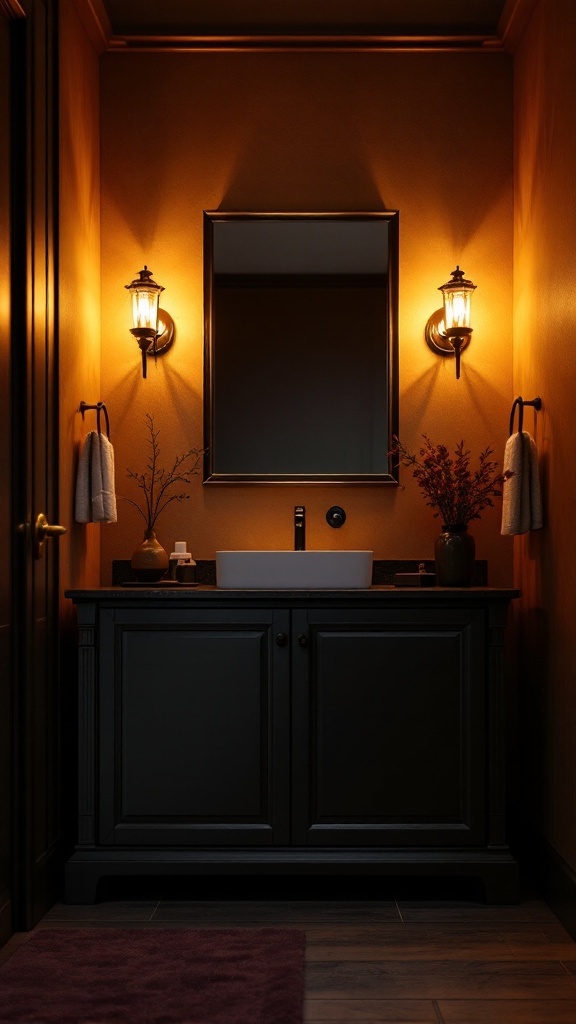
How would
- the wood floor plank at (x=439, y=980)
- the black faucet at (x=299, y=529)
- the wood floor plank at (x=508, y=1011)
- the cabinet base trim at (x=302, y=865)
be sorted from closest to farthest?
the wood floor plank at (x=508, y=1011) → the wood floor plank at (x=439, y=980) → the cabinet base trim at (x=302, y=865) → the black faucet at (x=299, y=529)

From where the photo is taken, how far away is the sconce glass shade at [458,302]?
11.2 feet

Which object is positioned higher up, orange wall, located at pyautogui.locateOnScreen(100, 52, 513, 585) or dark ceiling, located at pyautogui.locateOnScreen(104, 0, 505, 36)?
dark ceiling, located at pyautogui.locateOnScreen(104, 0, 505, 36)

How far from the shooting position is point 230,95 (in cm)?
355

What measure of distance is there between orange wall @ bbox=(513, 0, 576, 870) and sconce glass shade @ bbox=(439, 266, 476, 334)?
19 cm

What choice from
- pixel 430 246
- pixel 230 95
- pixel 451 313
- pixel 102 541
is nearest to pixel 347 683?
pixel 102 541

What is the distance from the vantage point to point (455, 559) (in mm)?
3189

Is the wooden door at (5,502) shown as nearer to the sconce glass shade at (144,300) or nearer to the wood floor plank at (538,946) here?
the sconce glass shade at (144,300)

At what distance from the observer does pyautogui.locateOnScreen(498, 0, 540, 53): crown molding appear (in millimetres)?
3232

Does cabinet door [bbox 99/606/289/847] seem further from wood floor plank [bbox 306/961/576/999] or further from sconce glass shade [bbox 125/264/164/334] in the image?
sconce glass shade [bbox 125/264/164/334]

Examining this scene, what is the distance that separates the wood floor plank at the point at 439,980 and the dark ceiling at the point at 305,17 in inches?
117

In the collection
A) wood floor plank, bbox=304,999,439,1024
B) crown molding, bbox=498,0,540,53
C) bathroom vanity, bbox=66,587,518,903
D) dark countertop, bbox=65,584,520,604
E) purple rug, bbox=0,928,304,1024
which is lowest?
wood floor plank, bbox=304,999,439,1024

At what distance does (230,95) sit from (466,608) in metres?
2.01

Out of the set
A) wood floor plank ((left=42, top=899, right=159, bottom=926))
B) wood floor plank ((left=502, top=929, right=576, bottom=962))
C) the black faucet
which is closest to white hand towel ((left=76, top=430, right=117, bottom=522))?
the black faucet

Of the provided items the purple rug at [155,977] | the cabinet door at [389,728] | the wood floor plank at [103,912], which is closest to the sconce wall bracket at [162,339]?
the cabinet door at [389,728]
